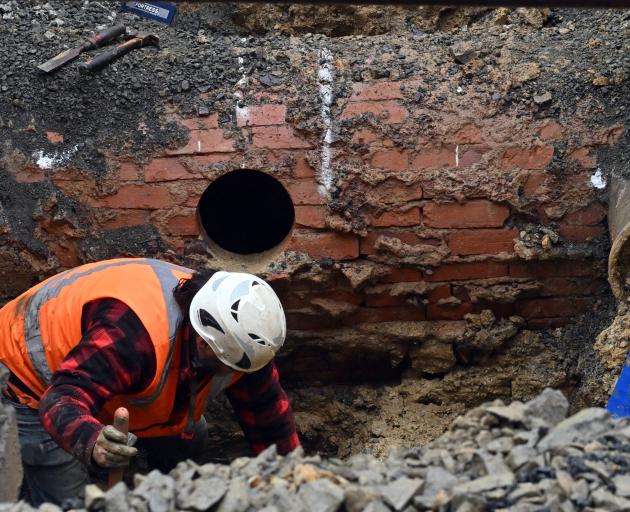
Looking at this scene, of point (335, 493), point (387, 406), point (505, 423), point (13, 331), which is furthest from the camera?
point (387, 406)

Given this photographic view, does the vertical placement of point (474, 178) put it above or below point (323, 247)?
above

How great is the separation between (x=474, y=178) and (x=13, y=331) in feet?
6.53

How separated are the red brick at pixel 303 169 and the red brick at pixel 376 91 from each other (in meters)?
0.34

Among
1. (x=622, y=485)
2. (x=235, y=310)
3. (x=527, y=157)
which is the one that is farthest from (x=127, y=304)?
(x=527, y=157)

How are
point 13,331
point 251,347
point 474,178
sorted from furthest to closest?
point 474,178
point 13,331
point 251,347

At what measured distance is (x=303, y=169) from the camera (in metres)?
4.59

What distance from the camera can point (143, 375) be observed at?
368 centimetres

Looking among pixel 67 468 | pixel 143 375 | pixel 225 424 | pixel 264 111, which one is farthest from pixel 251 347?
pixel 225 424

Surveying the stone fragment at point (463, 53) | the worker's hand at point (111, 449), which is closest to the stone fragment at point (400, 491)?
the worker's hand at point (111, 449)

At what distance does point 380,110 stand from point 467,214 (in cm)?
58

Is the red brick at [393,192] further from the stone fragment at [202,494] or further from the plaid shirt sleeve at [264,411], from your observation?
the stone fragment at [202,494]

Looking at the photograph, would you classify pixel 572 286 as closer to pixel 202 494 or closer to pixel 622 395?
pixel 622 395

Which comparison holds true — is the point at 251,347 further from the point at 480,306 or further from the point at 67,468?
the point at 480,306

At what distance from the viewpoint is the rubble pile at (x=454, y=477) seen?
8.53ft
